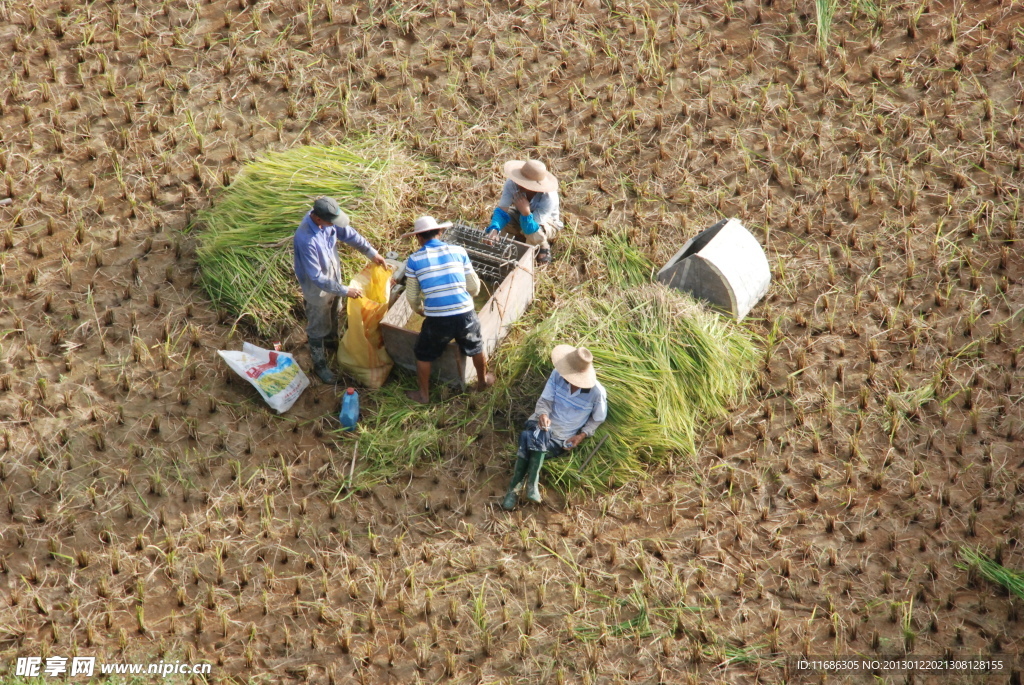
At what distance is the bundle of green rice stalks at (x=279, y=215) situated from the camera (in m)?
7.20

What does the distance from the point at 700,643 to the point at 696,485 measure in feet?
3.51

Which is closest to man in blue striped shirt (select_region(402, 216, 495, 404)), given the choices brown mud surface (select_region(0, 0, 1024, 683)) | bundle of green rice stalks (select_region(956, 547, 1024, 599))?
brown mud surface (select_region(0, 0, 1024, 683))

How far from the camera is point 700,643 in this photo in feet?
19.0

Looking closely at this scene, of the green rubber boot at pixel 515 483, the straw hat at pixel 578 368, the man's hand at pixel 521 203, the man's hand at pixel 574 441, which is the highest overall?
the man's hand at pixel 521 203

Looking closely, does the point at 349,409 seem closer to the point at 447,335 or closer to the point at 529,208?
the point at 447,335

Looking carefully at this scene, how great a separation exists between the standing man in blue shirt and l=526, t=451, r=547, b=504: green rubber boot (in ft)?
5.08

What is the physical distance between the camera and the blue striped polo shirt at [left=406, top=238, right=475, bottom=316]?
6.28m

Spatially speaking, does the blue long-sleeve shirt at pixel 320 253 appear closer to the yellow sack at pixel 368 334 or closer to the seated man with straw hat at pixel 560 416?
the yellow sack at pixel 368 334

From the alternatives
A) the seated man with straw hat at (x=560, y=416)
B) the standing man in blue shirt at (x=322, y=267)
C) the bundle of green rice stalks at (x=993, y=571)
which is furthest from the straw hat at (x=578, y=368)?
the bundle of green rice stalks at (x=993, y=571)

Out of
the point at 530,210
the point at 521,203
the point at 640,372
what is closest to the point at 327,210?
the point at 521,203

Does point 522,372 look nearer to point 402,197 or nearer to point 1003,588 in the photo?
point 402,197

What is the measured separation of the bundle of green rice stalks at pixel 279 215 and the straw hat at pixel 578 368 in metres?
1.98

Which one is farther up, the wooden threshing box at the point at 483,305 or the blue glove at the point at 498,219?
the blue glove at the point at 498,219

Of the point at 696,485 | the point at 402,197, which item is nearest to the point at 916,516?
the point at 696,485
